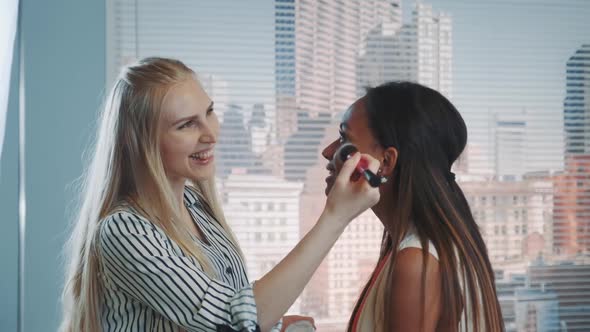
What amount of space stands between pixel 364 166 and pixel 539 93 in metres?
2.34

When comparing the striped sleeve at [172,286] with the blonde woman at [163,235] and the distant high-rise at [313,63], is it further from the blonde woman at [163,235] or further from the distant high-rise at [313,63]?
the distant high-rise at [313,63]

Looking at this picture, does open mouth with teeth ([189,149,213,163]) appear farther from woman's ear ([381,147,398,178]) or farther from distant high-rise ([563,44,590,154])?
distant high-rise ([563,44,590,154])

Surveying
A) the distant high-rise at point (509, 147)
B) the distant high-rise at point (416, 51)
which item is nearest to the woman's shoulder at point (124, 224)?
the distant high-rise at point (416, 51)

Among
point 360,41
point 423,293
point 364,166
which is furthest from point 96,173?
point 360,41

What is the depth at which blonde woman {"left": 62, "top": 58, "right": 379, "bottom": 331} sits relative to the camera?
101 centimetres

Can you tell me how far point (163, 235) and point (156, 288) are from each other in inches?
4.6

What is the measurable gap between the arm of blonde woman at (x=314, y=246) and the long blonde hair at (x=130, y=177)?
0.20 meters

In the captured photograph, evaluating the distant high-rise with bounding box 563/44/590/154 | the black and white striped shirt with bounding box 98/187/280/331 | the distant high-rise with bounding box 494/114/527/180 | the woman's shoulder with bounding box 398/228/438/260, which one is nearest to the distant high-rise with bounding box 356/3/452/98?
the distant high-rise with bounding box 494/114/527/180

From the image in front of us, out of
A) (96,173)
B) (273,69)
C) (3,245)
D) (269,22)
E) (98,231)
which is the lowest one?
(3,245)

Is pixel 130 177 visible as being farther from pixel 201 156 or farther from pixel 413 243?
pixel 413 243

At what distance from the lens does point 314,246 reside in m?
1.01

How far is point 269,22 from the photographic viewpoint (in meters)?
2.84

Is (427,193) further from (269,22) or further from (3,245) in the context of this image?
(269,22)

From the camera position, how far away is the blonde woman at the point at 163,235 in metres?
1.01
